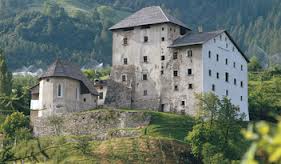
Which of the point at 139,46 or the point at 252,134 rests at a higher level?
the point at 139,46

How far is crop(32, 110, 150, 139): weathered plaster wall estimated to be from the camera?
2987 inches

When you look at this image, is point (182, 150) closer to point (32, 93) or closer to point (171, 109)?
point (171, 109)

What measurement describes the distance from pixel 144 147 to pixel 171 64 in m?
14.9

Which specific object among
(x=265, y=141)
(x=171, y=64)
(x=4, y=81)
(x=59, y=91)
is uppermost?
(x=171, y=64)

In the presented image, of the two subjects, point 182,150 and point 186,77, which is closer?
point 182,150

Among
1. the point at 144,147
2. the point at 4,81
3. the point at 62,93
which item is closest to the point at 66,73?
the point at 62,93

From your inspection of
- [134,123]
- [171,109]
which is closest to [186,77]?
[171,109]

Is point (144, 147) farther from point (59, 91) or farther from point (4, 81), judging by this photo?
point (4, 81)

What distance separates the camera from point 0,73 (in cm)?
9969

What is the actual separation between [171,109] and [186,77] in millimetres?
3800

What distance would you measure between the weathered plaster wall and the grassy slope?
167cm

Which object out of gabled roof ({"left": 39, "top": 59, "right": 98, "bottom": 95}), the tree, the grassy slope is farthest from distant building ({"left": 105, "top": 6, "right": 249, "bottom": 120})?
the tree

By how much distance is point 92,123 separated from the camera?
7738cm

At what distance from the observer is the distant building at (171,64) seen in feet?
265
